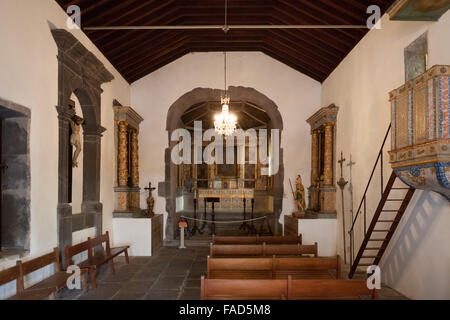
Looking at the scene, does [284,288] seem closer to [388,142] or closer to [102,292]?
[102,292]

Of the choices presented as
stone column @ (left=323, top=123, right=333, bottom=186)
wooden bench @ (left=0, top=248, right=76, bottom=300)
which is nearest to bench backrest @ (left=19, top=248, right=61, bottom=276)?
wooden bench @ (left=0, top=248, right=76, bottom=300)

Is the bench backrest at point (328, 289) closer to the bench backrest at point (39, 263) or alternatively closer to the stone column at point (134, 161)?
the bench backrest at point (39, 263)

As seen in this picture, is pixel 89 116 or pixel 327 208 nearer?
pixel 89 116

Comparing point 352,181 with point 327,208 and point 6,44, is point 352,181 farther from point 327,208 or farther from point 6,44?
point 6,44

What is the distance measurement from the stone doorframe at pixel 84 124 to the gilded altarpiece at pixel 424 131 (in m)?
4.70

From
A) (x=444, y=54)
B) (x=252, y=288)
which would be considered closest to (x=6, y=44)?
(x=252, y=288)

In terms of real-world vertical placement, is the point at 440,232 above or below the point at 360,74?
below

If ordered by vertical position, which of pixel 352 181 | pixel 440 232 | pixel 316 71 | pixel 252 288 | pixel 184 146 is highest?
pixel 316 71

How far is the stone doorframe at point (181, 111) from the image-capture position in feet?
30.1

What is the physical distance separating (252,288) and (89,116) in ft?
16.9

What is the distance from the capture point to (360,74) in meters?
6.61

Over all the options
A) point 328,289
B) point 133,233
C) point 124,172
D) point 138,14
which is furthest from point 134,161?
point 328,289

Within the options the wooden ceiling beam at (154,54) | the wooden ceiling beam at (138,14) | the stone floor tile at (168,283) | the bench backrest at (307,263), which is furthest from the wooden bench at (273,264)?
the wooden ceiling beam at (154,54)

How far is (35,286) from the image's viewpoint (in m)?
4.20
